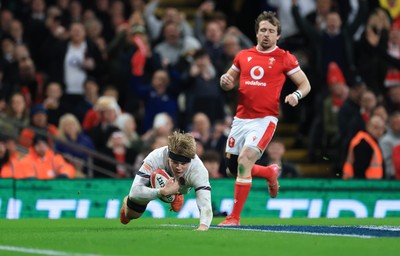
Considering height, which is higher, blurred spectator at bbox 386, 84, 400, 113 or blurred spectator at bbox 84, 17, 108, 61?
blurred spectator at bbox 84, 17, 108, 61

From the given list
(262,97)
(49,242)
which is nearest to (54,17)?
(262,97)

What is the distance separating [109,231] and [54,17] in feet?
34.0

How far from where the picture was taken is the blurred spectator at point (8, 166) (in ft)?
61.3

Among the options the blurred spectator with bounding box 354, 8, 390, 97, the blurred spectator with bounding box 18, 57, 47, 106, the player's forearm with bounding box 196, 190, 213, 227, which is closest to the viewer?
the player's forearm with bounding box 196, 190, 213, 227

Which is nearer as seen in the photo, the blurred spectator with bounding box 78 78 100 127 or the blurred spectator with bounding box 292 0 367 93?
the blurred spectator with bounding box 78 78 100 127

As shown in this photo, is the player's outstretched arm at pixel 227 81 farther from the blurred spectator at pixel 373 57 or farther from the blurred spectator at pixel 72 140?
the blurred spectator at pixel 373 57

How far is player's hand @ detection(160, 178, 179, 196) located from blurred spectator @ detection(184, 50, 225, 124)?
→ 883 centimetres

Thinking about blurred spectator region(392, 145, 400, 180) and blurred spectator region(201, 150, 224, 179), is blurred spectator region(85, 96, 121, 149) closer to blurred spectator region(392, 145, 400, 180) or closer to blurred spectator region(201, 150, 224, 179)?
blurred spectator region(201, 150, 224, 179)

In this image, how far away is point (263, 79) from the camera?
14.1 m

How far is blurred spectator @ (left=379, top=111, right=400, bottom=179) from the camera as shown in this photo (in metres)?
20.0

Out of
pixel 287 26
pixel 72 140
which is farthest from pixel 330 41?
pixel 72 140

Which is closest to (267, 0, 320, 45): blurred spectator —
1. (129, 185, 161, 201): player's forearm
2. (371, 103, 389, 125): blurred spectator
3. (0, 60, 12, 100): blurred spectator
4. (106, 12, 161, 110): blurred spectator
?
(106, 12, 161, 110): blurred spectator

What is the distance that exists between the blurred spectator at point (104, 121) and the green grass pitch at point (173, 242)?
22.8 ft

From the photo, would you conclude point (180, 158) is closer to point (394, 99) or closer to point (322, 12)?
point (394, 99)
